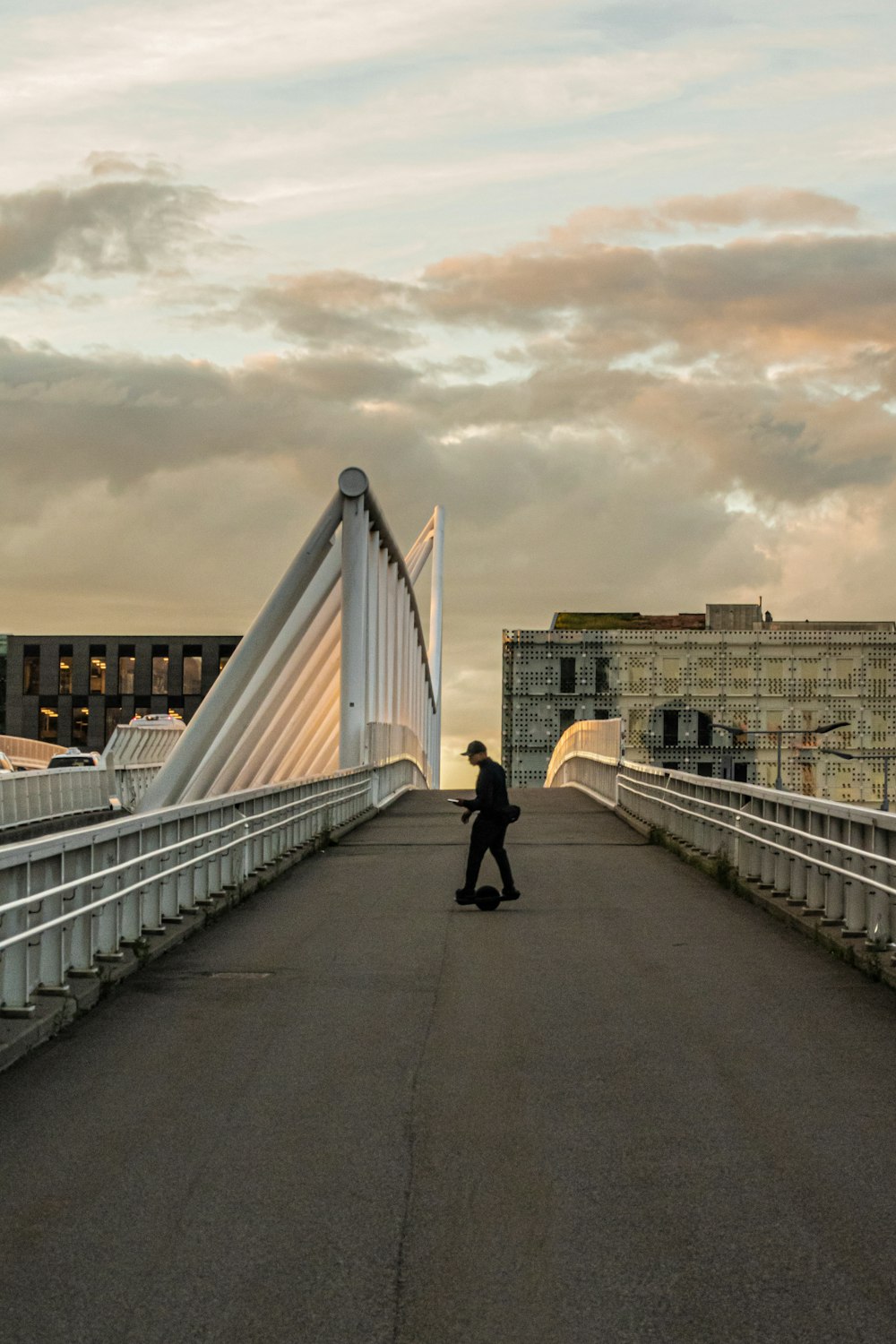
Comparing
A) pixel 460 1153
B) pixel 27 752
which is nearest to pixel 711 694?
pixel 27 752

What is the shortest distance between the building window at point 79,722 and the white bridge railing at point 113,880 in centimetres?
11177

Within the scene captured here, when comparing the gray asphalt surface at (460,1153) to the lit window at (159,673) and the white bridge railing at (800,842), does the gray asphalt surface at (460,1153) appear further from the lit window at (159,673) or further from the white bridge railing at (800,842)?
the lit window at (159,673)

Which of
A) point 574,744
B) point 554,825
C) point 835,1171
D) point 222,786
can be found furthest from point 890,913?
point 574,744

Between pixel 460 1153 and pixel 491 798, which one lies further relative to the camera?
pixel 491 798

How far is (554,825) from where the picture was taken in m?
31.7

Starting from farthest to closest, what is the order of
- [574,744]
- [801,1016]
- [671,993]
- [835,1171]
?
[574,744] < [671,993] < [801,1016] < [835,1171]

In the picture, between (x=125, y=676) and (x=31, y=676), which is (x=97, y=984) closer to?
(x=125, y=676)

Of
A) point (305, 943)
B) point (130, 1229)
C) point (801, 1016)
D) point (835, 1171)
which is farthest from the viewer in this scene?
point (305, 943)

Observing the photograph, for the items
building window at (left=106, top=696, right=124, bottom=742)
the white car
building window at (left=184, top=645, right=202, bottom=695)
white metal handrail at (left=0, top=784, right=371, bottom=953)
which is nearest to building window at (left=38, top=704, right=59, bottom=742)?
building window at (left=106, top=696, right=124, bottom=742)

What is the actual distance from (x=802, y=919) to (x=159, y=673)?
11833 cm

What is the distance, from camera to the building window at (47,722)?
132 metres

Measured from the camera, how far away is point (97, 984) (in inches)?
446

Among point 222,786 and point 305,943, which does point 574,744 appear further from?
point 305,943

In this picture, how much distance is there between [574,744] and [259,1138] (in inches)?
1803
